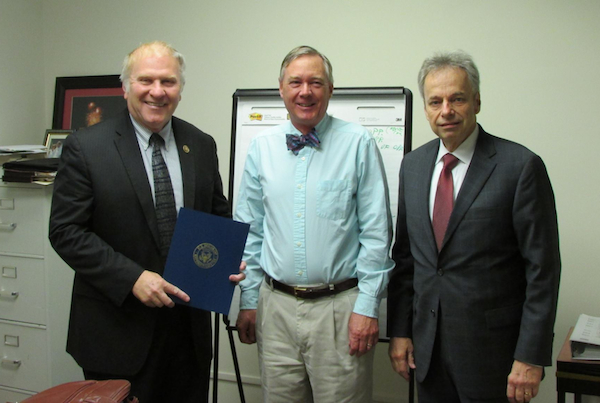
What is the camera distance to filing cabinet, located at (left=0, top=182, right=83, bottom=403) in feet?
8.70

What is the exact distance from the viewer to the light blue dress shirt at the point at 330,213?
1.70 meters

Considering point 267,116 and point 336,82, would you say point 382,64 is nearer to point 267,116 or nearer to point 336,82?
point 336,82

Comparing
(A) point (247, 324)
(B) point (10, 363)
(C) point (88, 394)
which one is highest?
(A) point (247, 324)

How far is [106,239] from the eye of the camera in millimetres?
1645

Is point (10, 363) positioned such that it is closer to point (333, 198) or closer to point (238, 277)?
point (238, 277)

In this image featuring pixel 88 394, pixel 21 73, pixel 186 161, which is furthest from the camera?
pixel 21 73

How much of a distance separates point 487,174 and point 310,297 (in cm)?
69

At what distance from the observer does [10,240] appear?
8.88ft

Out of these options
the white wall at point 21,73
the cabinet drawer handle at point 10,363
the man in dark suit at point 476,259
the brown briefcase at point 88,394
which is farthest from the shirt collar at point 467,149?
the white wall at point 21,73

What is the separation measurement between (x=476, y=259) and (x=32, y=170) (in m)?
2.18

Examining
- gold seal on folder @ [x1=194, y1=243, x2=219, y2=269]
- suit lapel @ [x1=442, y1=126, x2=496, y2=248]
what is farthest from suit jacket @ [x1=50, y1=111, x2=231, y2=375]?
suit lapel @ [x1=442, y1=126, x2=496, y2=248]

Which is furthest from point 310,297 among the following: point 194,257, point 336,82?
point 336,82

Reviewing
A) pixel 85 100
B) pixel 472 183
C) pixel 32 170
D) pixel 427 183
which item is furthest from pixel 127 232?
pixel 85 100

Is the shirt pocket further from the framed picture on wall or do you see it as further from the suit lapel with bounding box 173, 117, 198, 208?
the framed picture on wall
